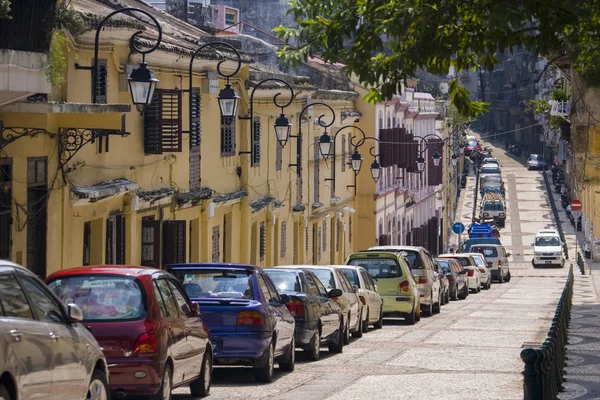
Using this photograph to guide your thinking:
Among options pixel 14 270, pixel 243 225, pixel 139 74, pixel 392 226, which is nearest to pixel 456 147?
pixel 392 226

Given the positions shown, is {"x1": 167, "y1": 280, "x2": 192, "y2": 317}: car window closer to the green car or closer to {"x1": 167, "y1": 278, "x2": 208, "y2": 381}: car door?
{"x1": 167, "y1": 278, "x2": 208, "y2": 381}: car door

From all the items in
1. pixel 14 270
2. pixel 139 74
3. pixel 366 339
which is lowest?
pixel 366 339

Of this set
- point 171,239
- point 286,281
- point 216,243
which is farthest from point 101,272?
point 216,243

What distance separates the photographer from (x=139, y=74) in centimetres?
1912

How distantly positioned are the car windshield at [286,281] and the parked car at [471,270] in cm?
2468

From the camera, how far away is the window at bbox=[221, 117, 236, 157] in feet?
103

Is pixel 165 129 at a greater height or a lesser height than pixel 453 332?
greater

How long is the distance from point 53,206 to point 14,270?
1093 cm

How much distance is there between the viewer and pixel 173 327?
1345 cm

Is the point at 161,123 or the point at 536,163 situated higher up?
the point at 161,123

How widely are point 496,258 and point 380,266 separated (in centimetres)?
2790

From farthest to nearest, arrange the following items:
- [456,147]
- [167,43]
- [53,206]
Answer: [456,147] → [167,43] → [53,206]

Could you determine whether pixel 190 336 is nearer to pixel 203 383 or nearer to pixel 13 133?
pixel 203 383

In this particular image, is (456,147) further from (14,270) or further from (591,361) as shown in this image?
(14,270)
